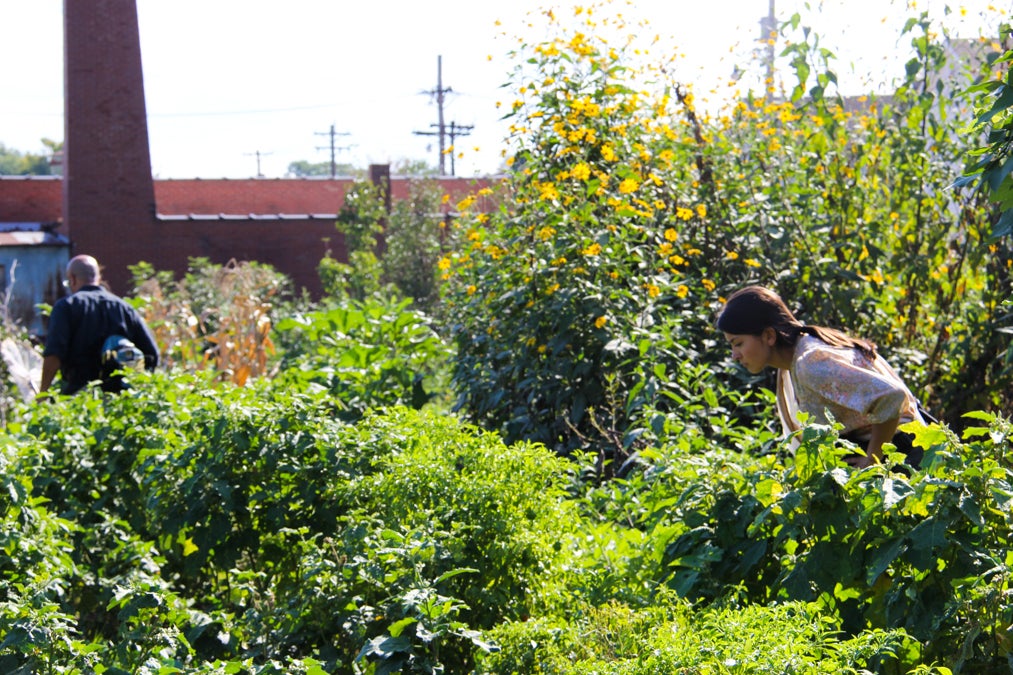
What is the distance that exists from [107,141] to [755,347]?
72.2 ft

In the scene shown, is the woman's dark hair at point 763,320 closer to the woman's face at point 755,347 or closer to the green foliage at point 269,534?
the woman's face at point 755,347

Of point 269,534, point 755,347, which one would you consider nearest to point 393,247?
point 269,534

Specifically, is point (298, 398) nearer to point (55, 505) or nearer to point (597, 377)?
point (55, 505)

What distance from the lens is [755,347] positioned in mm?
3826

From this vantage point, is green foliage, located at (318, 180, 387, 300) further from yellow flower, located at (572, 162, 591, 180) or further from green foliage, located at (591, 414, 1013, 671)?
green foliage, located at (591, 414, 1013, 671)

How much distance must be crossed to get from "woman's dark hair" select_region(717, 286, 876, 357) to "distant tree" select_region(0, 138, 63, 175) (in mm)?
60976

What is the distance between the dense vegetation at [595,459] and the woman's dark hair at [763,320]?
0.35 meters

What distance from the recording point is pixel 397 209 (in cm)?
2045

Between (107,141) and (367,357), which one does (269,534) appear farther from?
(107,141)

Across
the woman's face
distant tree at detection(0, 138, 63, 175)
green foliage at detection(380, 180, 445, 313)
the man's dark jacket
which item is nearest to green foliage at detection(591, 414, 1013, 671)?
the woman's face

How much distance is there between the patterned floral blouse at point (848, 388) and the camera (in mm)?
3492

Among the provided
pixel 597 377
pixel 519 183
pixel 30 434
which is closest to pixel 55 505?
pixel 30 434

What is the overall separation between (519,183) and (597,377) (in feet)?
4.46

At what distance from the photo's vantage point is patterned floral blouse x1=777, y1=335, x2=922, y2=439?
137 inches
